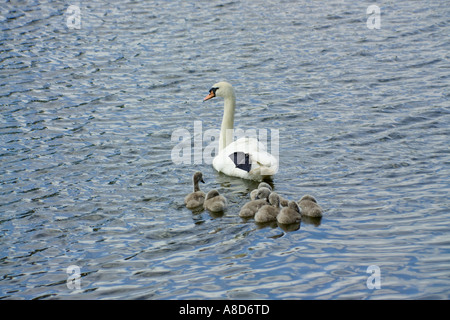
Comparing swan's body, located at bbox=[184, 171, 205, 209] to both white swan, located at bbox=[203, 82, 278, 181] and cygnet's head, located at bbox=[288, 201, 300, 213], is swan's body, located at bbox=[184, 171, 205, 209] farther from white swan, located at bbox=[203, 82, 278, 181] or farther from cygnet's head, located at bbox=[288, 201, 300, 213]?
cygnet's head, located at bbox=[288, 201, 300, 213]

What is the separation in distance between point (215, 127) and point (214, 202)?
4199mm

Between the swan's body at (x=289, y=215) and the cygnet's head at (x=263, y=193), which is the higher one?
the cygnet's head at (x=263, y=193)

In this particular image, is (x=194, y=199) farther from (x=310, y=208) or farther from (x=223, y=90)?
(x=223, y=90)

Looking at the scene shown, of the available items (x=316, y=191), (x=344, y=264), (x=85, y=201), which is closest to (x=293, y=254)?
(x=344, y=264)

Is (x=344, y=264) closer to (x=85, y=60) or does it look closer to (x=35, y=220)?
(x=35, y=220)

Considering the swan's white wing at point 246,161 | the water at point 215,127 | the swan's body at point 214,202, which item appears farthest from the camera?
the swan's white wing at point 246,161

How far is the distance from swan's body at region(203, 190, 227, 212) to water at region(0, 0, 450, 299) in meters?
0.13

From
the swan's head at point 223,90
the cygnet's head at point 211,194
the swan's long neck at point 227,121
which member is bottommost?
the cygnet's head at point 211,194

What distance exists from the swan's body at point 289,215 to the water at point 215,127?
0.57 ft

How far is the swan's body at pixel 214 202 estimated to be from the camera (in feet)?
32.2

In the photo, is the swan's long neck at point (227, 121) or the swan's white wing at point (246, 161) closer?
the swan's white wing at point (246, 161)

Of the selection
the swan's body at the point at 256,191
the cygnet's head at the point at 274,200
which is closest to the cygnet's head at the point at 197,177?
the swan's body at the point at 256,191

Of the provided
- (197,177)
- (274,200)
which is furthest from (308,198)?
(197,177)

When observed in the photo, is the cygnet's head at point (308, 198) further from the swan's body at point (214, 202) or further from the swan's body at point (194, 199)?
the swan's body at point (194, 199)
